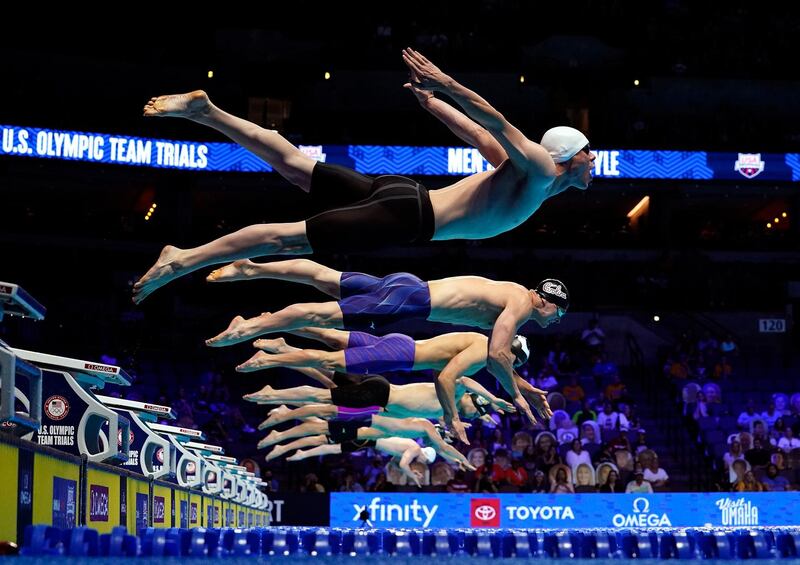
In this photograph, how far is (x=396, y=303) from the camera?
30.6ft

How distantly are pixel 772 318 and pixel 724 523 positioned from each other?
38.1ft

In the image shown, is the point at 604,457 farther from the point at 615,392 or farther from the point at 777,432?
the point at 777,432

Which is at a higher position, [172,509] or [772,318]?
[772,318]

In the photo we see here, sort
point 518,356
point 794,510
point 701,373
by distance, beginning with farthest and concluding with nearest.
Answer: point 701,373, point 794,510, point 518,356

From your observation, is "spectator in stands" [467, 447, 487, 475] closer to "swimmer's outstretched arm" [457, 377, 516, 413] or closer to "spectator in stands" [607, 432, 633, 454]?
"spectator in stands" [607, 432, 633, 454]

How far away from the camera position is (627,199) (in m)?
31.5

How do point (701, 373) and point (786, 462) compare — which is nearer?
point (786, 462)

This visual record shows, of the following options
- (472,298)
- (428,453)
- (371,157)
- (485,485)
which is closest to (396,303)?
(472,298)

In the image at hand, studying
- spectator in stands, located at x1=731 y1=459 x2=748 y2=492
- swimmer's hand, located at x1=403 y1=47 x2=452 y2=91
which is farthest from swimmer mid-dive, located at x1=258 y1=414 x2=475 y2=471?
swimmer's hand, located at x1=403 y1=47 x2=452 y2=91

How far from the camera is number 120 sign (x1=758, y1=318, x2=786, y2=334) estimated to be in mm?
28547

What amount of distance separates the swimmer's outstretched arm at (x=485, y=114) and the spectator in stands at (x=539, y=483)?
1253 centimetres

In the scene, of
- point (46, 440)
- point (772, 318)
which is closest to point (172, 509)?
point (46, 440)

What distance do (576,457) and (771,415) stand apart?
18.1 feet

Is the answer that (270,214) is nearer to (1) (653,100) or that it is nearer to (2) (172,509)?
(1) (653,100)
